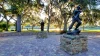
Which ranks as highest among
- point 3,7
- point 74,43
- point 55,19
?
point 3,7

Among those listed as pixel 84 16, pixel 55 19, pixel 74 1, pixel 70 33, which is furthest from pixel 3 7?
pixel 70 33

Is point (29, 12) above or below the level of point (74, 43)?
above

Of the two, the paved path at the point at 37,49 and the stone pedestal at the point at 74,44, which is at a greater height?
the stone pedestal at the point at 74,44

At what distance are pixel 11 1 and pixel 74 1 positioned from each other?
6.87 m

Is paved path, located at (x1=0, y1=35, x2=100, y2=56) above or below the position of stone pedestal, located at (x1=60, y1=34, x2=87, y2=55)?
below

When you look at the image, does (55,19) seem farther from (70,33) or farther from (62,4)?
(70,33)

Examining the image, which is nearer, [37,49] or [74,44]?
[74,44]

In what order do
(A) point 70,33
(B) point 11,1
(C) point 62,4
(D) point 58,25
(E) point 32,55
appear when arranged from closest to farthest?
(E) point 32,55 < (A) point 70,33 < (B) point 11,1 < (C) point 62,4 < (D) point 58,25

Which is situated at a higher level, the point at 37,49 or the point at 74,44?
the point at 74,44

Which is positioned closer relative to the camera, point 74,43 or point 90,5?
point 74,43

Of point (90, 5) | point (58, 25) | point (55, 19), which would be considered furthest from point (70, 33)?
point (58, 25)

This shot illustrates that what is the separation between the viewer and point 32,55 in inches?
284

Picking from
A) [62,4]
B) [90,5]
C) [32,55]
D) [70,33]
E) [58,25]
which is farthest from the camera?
[58,25]

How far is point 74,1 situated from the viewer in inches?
758
